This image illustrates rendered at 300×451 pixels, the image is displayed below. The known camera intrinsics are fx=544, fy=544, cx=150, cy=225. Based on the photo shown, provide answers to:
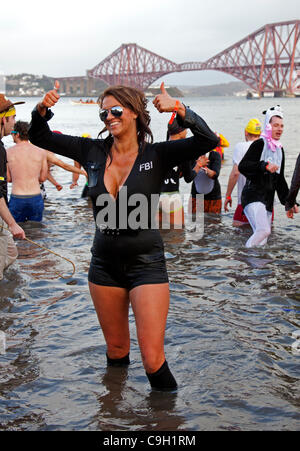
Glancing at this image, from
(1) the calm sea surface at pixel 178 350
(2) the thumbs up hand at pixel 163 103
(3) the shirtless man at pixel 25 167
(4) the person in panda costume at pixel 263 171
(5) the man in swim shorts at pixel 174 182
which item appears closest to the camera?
(2) the thumbs up hand at pixel 163 103

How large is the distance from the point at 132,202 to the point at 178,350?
5.68ft

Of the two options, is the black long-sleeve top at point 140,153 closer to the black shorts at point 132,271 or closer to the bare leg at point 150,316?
the black shorts at point 132,271

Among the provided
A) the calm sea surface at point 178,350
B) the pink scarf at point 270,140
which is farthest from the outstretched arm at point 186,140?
the pink scarf at point 270,140

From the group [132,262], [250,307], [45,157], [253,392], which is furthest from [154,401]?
[45,157]

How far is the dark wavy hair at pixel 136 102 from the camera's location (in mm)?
3297

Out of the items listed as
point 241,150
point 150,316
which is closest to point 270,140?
point 241,150

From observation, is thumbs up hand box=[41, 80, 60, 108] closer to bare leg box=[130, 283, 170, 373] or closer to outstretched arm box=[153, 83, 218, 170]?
outstretched arm box=[153, 83, 218, 170]

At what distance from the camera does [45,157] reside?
327 inches

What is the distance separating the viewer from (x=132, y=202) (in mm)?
3287

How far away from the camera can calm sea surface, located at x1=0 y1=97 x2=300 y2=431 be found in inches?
138

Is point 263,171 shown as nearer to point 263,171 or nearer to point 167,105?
point 263,171

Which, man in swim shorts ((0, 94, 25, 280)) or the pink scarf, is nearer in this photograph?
man in swim shorts ((0, 94, 25, 280))

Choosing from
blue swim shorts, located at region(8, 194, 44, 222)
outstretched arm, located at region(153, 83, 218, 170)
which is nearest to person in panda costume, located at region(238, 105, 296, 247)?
blue swim shorts, located at region(8, 194, 44, 222)

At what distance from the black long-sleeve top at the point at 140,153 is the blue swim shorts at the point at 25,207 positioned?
16.4 ft
